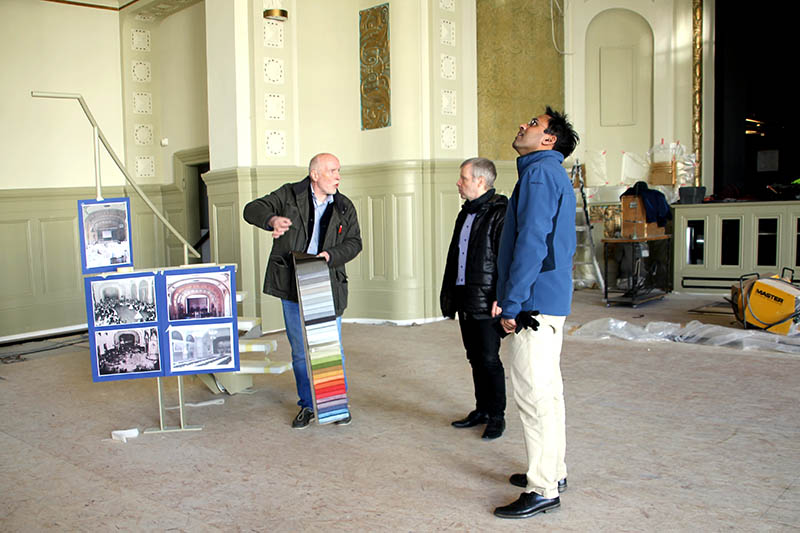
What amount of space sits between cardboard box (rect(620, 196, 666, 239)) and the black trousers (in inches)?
186

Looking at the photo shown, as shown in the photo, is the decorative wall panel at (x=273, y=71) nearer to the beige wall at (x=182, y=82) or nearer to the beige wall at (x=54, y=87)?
the beige wall at (x=182, y=82)

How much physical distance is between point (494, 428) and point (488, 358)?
349 millimetres

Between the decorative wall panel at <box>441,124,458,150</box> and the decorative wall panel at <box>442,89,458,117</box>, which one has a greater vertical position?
the decorative wall panel at <box>442,89,458,117</box>

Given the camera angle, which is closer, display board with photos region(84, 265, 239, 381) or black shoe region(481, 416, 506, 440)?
black shoe region(481, 416, 506, 440)

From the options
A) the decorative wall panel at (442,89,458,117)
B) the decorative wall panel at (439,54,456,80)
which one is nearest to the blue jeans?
the decorative wall panel at (442,89,458,117)

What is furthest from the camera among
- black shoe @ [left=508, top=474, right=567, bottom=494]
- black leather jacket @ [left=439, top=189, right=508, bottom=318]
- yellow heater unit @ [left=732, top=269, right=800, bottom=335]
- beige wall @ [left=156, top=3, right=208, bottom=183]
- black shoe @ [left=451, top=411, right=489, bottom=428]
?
beige wall @ [left=156, top=3, right=208, bottom=183]

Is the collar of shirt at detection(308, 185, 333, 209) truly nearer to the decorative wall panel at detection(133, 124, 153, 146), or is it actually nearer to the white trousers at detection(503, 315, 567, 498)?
the white trousers at detection(503, 315, 567, 498)

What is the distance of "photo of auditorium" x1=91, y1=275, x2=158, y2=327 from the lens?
364 centimetres

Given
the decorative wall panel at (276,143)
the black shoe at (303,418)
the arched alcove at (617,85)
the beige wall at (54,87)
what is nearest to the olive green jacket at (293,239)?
the black shoe at (303,418)

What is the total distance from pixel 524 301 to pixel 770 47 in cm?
858

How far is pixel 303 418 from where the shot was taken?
12.7ft

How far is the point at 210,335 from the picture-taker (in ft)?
12.3

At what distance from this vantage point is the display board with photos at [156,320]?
3.64 m

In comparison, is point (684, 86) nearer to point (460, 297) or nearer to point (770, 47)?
point (770, 47)
